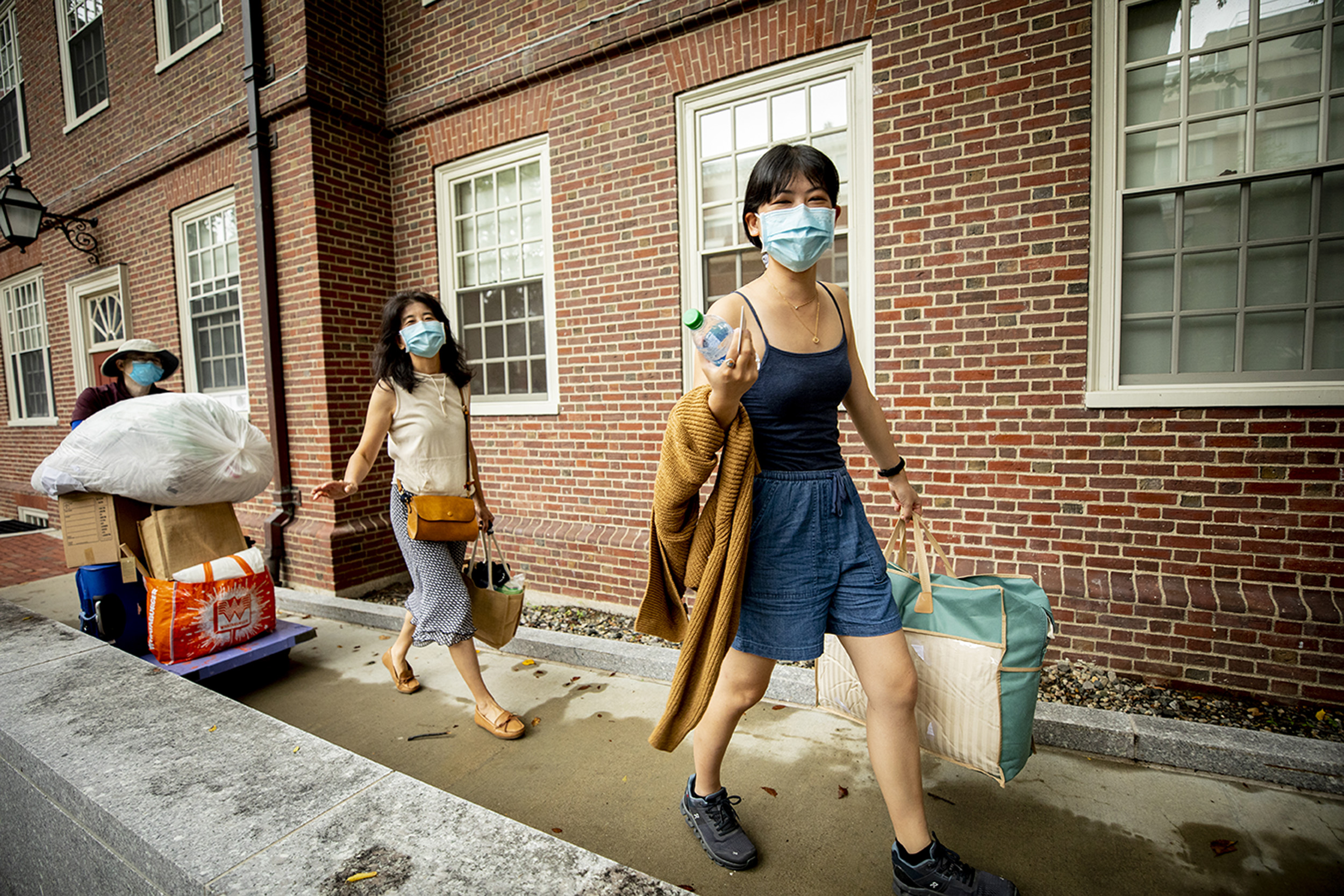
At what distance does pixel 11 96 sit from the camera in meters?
9.42

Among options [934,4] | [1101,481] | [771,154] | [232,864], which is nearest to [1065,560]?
[1101,481]

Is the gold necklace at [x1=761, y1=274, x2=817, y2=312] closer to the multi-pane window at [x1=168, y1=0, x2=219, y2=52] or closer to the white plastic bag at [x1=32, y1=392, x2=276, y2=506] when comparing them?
the white plastic bag at [x1=32, y1=392, x2=276, y2=506]

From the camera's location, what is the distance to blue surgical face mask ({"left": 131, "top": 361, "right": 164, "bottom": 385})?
3883 mm

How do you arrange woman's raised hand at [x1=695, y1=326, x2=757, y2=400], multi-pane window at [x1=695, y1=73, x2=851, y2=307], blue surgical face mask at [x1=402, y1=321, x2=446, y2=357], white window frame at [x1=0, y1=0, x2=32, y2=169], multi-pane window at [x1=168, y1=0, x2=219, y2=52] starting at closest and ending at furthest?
woman's raised hand at [x1=695, y1=326, x2=757, y2=400] < blue surgical face mask at [x1=402, y1=321, x2=446, y2=357] < multi-pane window at [x1=695, y1=73, x2=851, y2=307] < multi-pane window at [x1=168, y1=0, x2=219, y2=52] < white window frame at [x1=0, y1=0, x2=32, y2=169]

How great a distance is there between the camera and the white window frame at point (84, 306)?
7.66 meters

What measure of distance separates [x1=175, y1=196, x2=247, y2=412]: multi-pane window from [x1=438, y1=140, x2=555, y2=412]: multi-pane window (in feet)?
7.82

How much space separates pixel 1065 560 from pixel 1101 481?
462 millimetres

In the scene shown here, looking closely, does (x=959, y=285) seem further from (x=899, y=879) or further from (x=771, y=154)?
(x=899, y=879)

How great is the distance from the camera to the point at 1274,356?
324cm

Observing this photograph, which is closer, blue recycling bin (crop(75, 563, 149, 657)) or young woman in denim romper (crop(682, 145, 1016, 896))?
young woman in denim romper (crop(682, 145, 1016, 896))

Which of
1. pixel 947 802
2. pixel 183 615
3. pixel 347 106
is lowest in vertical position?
pixel 947 802

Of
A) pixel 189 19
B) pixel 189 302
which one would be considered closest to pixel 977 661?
pixel 189 302

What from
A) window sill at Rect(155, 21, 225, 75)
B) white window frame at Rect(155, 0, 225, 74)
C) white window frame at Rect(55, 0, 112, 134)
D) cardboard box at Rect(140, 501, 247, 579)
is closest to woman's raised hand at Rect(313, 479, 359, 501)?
cardboard box at Rect(140, 501, 247, 579)

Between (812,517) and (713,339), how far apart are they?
65 cm
